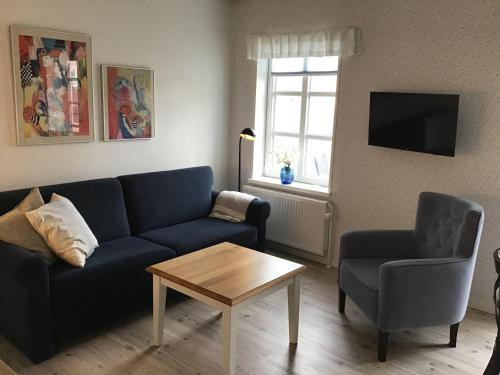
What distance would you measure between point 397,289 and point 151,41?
2.88 meters

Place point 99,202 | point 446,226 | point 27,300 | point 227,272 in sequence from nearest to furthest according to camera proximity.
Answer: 1. point 27,300
2. point 227,272
3. point 446,226
4. point 99,202

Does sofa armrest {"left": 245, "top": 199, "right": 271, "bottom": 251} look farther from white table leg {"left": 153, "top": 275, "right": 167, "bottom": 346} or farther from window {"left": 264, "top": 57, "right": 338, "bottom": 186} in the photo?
white table leg {"left": 153, "top": 275, "right": 167, "bottom": 346}

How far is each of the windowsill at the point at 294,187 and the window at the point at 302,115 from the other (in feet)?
0.35

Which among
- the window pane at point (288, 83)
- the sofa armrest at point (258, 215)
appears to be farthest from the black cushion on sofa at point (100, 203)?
the window pane at point (288, 83)

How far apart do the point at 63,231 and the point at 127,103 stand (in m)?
1.44

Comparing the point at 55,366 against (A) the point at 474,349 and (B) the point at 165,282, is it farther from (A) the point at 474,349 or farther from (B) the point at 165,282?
(A) the point at 474,349

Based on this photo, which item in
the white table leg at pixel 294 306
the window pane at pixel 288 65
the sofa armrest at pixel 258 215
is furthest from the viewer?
the window pane at pixel 288 65

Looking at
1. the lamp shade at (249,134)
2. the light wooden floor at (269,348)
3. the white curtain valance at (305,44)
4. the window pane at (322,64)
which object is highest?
the white curtain valance at (305,44)

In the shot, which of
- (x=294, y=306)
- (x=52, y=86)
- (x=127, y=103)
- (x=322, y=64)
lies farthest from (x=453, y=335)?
(x=52, y=86)

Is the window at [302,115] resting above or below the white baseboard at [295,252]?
above

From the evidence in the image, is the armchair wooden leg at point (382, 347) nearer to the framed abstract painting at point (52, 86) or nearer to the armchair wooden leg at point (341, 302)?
the armchair wooden leg at point (341, 302)

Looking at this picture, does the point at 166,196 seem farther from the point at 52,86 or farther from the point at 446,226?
the point at 446,226

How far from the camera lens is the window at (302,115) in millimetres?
4289

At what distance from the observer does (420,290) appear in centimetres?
269
